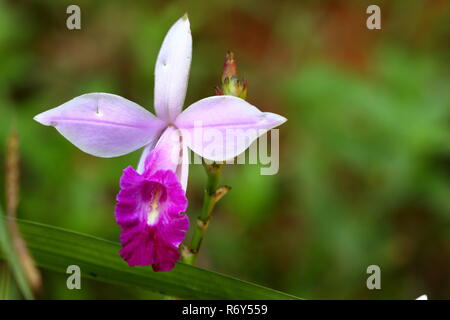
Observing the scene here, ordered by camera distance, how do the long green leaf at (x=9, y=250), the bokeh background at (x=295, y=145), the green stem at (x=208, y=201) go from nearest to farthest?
the long green leaf at (x=9, y=250) → the green stem at (x=208, y=201) → the bokeh background at (x=295, y=145)

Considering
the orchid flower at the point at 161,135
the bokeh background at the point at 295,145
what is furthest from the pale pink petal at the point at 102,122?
the bokeh background at the point at 295,145

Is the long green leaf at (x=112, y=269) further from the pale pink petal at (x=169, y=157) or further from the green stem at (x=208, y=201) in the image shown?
the pale pink petal at (x=169, y=157)

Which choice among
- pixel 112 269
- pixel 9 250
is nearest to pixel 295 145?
pixel 112 269

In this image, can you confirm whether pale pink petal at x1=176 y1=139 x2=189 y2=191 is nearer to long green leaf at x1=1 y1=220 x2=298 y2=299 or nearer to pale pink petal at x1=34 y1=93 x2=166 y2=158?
pale pink petal at x1=34 y1=93 x2=166 y2=158

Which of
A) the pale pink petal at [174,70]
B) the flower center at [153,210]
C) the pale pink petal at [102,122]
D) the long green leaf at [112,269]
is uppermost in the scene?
the pale pink petal at [174,70]

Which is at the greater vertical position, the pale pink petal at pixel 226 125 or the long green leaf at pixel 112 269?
the pale pink petal at pixel 226 125

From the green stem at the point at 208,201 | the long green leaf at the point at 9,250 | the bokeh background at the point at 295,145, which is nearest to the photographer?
the long green leaf at the point at 9,250

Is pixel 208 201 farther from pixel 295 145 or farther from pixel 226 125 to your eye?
pixel 295 145
